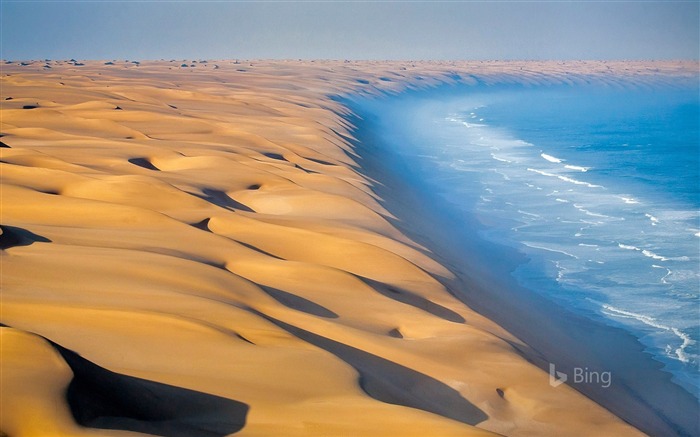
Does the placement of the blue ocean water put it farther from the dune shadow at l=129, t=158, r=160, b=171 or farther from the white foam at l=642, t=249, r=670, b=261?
the dune shadow at l=129, t=158, r=160, b=171

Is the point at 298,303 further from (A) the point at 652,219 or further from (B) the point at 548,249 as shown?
(A) the point at 652,219

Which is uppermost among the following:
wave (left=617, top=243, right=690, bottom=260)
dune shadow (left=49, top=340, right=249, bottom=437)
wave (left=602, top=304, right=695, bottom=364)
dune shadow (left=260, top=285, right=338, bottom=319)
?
dune shadow (left=49, top=340, right=249, bottom=437)

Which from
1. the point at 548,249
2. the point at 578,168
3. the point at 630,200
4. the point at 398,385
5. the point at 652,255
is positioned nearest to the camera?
the point at 398,385

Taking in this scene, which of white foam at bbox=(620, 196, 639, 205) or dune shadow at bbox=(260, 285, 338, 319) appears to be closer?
dune shadow at bbox=(260, 285, 338, 319)

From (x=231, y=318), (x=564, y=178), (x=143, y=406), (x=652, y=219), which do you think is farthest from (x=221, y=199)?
(x=564, y=178)

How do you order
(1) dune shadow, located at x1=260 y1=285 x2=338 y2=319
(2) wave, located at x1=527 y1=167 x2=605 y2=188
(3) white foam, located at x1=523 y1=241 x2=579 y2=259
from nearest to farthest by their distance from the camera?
(1) dune shadow, located at x1=260 y1=285 x2=338 y2=319
(3) white foam, located at x1=523 y1=241 x2=579 y2=259
(2) wave, located at x1=527 y1=167 x2=605 y2=188

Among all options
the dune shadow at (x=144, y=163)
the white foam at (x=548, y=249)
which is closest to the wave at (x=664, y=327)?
the white foam at (x=548, y=249)

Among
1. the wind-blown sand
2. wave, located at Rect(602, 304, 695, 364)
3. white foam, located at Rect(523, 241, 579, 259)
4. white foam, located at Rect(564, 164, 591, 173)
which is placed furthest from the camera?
white foam, located at Rect(564, 164, 591, 173)

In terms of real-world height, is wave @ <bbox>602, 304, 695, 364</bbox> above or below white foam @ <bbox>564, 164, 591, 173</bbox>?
below

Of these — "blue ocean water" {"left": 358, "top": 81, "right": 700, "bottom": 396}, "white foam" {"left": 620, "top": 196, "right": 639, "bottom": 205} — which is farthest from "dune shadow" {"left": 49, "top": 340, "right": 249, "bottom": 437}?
"white foam" {"left": 620, "top": 196, "right": 639, "bottom": 205}
